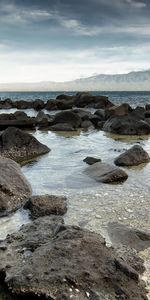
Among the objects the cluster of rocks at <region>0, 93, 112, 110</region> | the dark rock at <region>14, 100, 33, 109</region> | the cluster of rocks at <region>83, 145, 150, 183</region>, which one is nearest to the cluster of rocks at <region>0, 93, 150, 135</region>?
the cluster of rocks at <region>83, 145, 150, 183</region>

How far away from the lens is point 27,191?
9492mm

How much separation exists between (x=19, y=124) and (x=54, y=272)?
21827mm

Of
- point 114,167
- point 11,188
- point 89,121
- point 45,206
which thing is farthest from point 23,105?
point 45,206

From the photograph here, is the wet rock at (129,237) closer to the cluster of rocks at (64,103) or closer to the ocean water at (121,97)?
the cluster of rocks at (64,103)

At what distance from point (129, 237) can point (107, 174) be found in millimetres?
4387

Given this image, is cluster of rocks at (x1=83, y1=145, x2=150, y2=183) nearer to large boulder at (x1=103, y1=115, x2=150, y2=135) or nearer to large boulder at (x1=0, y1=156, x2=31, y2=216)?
large boulder at (x1=0, y1=156, x2=31, y2=216)

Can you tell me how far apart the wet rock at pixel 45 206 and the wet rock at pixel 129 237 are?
1288 mm

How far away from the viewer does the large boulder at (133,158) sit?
1361 cm

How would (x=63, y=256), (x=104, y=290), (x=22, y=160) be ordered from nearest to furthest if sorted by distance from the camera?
1. (x=104, y=290)
2. (x=63, y=256)
3. (x=22, y=160)

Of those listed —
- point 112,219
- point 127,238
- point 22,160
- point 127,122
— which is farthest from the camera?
point 127,122

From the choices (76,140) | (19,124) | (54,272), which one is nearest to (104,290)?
(54,272)

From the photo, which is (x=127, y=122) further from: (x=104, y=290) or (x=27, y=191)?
(x=104, y=290)

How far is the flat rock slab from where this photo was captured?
11242mm

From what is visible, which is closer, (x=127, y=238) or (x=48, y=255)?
(x=48, y=255)
